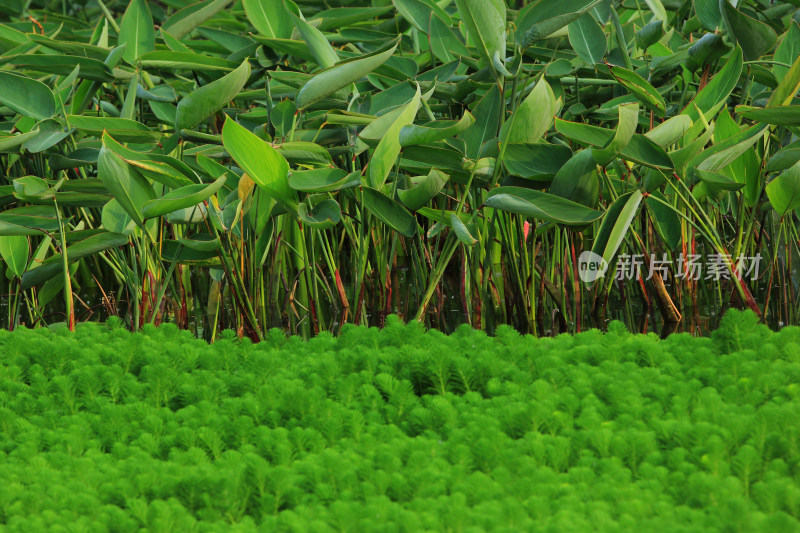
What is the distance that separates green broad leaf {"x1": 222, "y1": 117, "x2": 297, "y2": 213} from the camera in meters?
1.53

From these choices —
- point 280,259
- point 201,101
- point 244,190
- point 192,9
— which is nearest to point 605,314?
point 280,259

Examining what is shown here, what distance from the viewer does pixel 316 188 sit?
5.14 feet

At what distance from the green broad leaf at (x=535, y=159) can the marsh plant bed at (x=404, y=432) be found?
15.3 inches

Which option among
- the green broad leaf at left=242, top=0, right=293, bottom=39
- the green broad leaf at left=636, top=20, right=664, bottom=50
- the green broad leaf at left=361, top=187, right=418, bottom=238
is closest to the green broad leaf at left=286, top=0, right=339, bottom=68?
the green broad leaf at left=242, top=0, right=293, bottom=39

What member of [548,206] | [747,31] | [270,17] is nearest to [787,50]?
[747,31]

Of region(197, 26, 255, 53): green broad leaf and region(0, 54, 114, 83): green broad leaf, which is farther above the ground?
region(197, 26, 255, 53): green broad leaf

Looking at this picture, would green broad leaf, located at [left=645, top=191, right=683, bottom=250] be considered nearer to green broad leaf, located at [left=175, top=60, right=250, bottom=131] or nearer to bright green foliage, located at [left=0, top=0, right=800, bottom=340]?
bright green foliage, located at [left=0, top=0, right=800, bottom=340]

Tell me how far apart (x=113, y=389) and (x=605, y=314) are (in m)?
1.25

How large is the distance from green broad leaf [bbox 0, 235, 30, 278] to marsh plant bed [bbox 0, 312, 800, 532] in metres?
0.42

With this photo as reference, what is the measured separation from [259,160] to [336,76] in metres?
0.25

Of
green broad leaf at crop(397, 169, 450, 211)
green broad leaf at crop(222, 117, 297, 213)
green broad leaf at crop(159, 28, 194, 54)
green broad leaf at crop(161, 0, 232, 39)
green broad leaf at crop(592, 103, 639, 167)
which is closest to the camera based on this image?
green broad leaf at crop(592, 103, 639, 167)

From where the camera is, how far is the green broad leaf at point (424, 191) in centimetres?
163

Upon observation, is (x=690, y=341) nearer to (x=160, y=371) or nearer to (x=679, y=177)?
(x=679, y=177)
